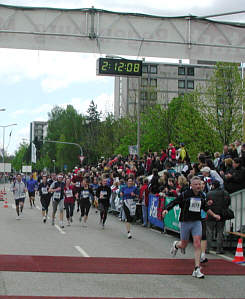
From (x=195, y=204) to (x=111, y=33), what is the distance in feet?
27.4

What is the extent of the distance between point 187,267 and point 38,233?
666 centimetres

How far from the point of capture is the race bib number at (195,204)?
975 centimetres

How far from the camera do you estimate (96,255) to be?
37.6 feet

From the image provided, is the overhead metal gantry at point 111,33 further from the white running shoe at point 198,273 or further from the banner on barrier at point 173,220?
the white running shoe at point 198,273

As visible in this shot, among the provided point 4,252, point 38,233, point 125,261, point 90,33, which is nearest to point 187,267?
point 125,261

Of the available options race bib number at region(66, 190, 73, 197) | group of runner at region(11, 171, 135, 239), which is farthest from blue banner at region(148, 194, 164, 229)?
race bib number at region(66, 190, 73, 197)

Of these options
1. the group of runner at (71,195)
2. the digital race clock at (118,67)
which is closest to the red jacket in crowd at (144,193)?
the group of runner at (71,195)

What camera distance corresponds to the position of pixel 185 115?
4056cm

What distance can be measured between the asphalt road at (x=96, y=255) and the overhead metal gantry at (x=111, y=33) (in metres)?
5.92

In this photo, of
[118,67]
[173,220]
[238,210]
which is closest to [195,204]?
[238,210]

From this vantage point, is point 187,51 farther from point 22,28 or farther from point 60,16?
point 22,28

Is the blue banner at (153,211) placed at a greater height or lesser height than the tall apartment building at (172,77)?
lesser

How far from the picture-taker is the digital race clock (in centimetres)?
1717

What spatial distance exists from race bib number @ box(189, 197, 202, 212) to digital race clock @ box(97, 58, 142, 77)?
8.42 metres
